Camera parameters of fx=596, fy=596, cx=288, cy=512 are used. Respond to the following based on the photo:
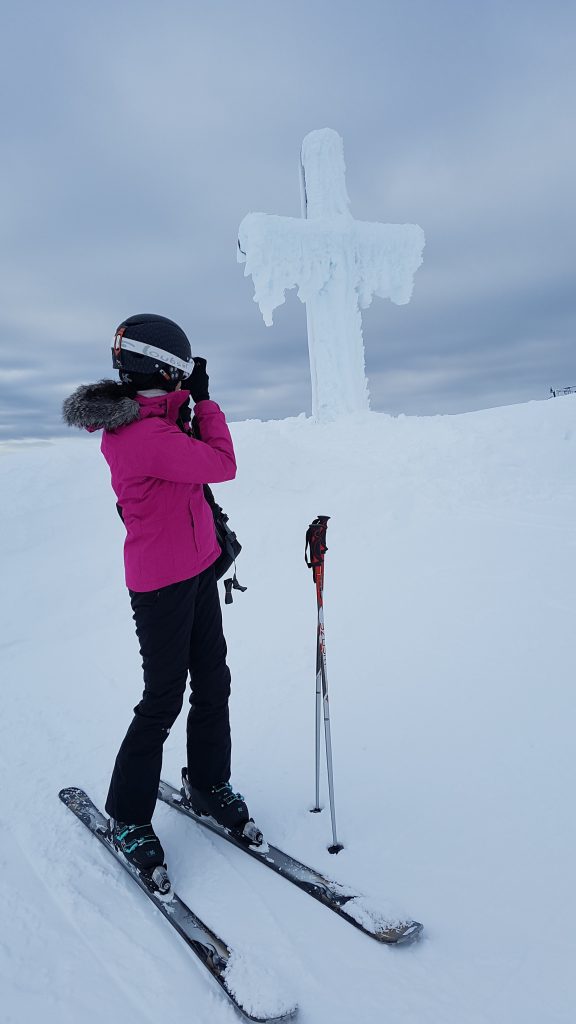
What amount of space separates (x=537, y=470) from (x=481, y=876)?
7277 millimetres

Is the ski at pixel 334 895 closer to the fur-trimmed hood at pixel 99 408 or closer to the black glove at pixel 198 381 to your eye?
the fur-trimmed hood at pixel 99 408

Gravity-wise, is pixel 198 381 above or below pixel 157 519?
above

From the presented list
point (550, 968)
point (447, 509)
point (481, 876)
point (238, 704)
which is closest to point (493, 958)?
point (550, 968)

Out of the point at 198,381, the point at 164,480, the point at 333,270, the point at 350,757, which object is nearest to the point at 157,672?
the point at 164,480

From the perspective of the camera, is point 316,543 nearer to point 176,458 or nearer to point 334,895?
point 176,458

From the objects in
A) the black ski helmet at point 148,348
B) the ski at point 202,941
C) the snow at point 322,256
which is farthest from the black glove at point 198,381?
the snow at point 322,256

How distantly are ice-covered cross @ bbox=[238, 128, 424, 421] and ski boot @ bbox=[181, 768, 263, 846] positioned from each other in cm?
1265

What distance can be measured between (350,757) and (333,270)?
14.5 m

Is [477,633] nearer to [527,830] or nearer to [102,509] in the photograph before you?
[527,830]

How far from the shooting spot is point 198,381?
3107 mm

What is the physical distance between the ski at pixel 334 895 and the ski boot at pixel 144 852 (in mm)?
421

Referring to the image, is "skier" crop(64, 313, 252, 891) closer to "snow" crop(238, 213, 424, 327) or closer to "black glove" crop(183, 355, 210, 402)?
"black glove" crop(183, 355, 210, 402)

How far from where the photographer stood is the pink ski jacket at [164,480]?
109 inches

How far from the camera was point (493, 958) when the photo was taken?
2375mm
